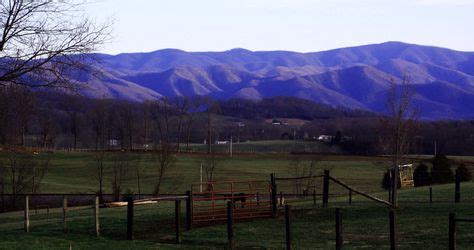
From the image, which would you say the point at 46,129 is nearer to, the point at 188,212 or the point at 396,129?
the point at 396,129

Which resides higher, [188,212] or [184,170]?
[188,212]

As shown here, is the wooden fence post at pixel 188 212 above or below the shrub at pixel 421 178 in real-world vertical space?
above

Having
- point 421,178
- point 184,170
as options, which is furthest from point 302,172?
point 421,178

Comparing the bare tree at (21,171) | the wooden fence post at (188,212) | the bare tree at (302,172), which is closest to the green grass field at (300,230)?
the wooden fence post at (188,212)

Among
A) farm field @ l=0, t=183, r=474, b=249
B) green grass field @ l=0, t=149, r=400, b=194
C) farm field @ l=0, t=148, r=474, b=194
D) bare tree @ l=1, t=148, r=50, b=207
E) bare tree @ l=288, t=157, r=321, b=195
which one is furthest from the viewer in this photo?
green grass field @ l=0, t=149, r=400, b=194

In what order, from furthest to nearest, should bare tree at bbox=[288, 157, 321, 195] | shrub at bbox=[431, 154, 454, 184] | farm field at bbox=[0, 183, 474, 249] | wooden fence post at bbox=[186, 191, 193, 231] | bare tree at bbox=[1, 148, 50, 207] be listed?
bare tree at bbox=[288, 157, 321, 195] → bare tree at bbox=[1, 148, 50, 207] → shrub at bbox=[431, 154, 454, 184] → wooden fence post at bbox=[186, 191, 193, 231] → farm field at bbox=[0, 183, 474, 249]

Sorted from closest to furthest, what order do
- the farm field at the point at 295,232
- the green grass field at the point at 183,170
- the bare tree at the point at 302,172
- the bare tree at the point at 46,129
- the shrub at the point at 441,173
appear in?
the farm field at the point at 295,232, the shrub at the point at 441,173, the bare tree at the point at 302,172, the green grass field at the point at 183,170, the bare tree at the point at 46,129

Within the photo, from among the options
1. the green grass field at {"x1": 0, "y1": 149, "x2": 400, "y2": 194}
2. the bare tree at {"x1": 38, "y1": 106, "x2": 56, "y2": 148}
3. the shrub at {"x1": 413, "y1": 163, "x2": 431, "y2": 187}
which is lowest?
the green grass field at {"x1": 0, "y1": 149, "x2": 400, "y2": 194}

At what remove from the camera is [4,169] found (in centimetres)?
6569

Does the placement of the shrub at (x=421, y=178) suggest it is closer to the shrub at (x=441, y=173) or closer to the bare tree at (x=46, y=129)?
the shrub at (x=441, y=173)

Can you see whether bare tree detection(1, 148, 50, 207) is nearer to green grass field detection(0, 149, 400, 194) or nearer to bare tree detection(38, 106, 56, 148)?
green grass field detection(0, 149, 400, 194)

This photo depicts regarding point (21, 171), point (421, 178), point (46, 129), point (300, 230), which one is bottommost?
point (421, 178)

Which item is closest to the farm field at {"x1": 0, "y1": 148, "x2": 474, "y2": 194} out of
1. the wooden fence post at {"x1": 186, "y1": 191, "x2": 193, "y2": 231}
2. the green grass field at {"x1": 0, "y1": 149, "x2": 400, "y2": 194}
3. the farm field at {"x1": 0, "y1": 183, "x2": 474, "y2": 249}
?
the green grass field at {"x1": 0, "y1": 149, "x2": 400, "y2": 194}

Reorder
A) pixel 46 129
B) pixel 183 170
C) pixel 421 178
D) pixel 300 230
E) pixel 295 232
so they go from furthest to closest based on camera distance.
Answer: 1. pixel 46 129
2. pixel 183 170
3. pixel 421 178
4. pixel 300 230
5. pixel 295 232
